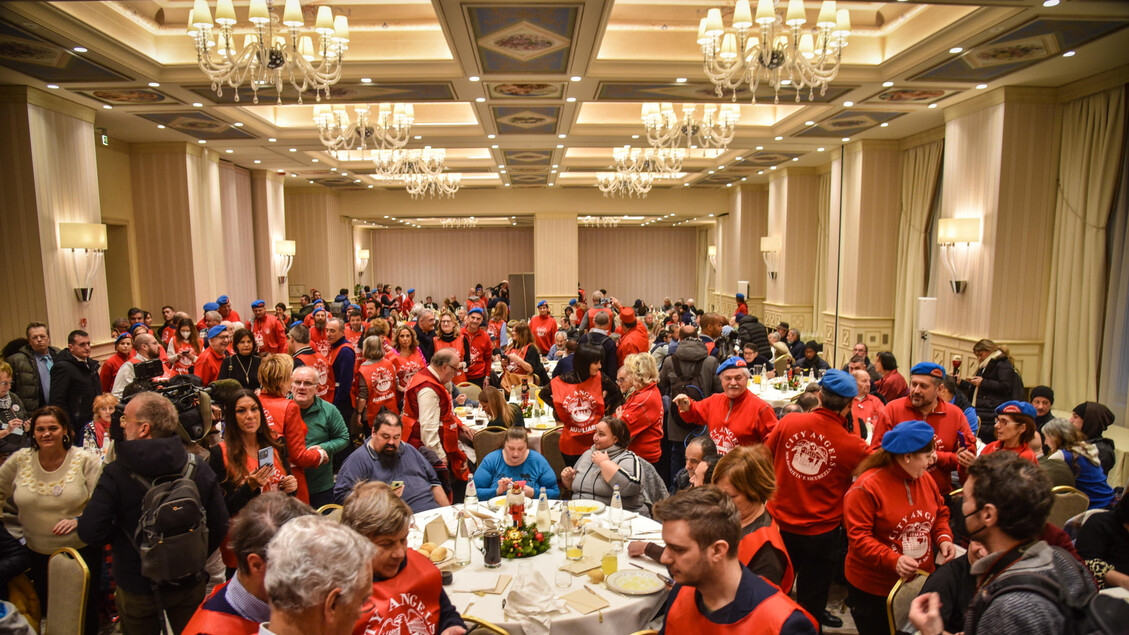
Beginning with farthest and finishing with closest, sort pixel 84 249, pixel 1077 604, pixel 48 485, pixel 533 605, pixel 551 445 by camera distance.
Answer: pixel 84 249 < pixel 551 445 < pixel 48 485 < pixel 533 605 < pixel 1077 604

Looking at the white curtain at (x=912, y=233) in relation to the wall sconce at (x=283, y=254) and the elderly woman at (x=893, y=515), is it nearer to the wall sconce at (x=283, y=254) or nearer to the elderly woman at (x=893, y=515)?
the elderly woman at (x=893, y=515)

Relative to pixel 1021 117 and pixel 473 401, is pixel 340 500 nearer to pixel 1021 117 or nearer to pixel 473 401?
pixel 473 401

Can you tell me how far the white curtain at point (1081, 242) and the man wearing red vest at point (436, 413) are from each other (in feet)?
23.8

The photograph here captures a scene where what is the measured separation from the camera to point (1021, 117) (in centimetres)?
752

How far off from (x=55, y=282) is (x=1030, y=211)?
11867mm

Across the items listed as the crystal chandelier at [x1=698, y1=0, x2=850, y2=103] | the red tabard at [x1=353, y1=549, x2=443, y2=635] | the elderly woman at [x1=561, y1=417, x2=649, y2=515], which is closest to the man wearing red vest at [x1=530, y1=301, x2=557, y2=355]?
the crystal chandelier at [x1=698, y1=0, x2=850, y2=103]

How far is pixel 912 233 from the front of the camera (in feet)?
34.2

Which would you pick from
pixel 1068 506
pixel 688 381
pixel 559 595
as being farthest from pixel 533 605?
pixel 688 381

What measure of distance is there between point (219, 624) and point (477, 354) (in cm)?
561

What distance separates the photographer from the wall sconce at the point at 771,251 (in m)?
14.1

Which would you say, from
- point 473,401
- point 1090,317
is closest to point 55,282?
point 473,401

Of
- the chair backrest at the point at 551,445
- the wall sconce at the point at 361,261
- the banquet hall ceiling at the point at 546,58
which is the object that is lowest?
the chair backrest at the point at 551,445

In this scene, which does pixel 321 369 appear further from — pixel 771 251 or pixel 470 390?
pixel 771 251

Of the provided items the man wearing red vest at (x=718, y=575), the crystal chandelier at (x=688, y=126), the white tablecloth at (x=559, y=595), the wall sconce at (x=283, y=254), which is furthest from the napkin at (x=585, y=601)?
the wall sconce at (x=283, y=254)
